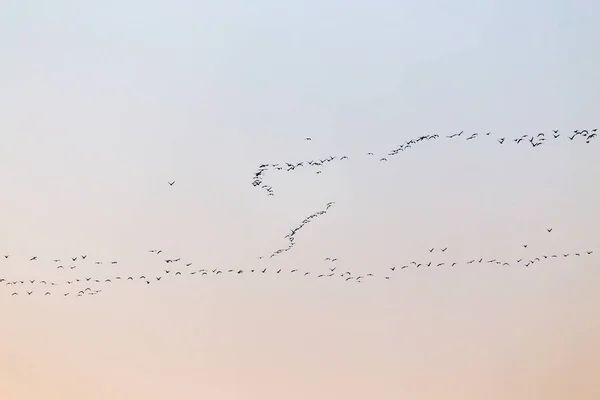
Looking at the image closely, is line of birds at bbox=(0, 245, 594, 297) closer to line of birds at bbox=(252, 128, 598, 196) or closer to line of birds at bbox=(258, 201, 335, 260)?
line of birds at bbox=(258, 201, 335, 260)

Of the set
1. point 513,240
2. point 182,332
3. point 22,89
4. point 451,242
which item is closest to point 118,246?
point 182,332

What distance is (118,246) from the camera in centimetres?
107

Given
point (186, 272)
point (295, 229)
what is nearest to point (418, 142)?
point (295, 229)

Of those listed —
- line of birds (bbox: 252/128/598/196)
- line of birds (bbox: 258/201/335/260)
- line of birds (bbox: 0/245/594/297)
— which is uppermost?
line of birds (bbox: 252/128/598/196)

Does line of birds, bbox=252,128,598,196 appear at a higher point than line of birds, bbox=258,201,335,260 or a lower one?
higher

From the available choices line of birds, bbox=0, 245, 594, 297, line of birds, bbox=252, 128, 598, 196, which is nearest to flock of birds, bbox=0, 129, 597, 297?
line of birds, bbox=0, 245, 594, 297

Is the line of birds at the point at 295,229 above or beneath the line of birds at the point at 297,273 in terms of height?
above

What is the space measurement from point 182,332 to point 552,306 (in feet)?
2.76

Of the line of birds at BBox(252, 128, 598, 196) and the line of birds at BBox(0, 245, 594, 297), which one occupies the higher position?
the line of birds at BBox(252, 128, 598, 196)

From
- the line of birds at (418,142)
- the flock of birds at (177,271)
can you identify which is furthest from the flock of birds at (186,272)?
the line of birds at (418,142)

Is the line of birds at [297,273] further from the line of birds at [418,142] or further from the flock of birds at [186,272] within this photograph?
the line of birds at [418,142]

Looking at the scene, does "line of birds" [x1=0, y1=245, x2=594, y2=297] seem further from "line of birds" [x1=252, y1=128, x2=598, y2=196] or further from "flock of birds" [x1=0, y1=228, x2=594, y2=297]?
"line of birds" [x1=252, y1=128, x2=598, y2=196]

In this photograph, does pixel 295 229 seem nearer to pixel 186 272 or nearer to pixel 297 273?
pixel 297 273

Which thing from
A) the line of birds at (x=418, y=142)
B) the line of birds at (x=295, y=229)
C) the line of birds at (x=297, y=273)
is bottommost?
the line of birds at (x=297, y=273)
